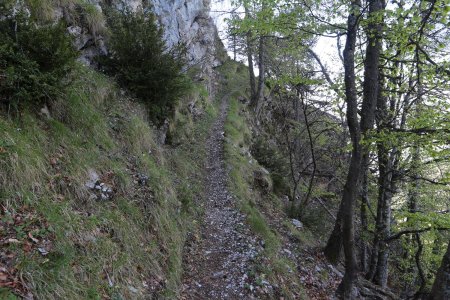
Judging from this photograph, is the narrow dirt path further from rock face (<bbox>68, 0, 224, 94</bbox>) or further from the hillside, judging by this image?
rock face (<bbox>68, 0, 224, 94</bbox>)

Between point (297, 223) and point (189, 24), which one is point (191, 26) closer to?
point (189, 24)

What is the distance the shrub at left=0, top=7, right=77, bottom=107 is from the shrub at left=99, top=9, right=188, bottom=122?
306 cm

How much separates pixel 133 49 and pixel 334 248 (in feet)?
26.0

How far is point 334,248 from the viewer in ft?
28.9

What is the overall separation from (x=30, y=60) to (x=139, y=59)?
12.9 ft

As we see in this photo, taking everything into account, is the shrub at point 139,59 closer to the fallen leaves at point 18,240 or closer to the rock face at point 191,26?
the rock face at point 191,26

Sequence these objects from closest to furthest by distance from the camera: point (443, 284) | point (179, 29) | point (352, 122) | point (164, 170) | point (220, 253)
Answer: point (443, 284), point (352, 122), point (220, 253), point (164, 170), point (179, 29)

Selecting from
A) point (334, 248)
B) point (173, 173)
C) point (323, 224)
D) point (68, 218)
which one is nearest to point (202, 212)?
point (173, 173)

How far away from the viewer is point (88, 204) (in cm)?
464

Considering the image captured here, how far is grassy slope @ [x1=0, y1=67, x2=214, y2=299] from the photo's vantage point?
11.2 feet

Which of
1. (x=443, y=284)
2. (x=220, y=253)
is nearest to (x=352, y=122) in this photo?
(x=443, y=284)

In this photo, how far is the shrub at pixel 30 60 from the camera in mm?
4328

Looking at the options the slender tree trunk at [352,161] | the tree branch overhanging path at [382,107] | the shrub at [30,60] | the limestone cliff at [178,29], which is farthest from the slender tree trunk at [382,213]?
the shrub at [30,60]

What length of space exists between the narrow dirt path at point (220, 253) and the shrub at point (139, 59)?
3.61 meters
